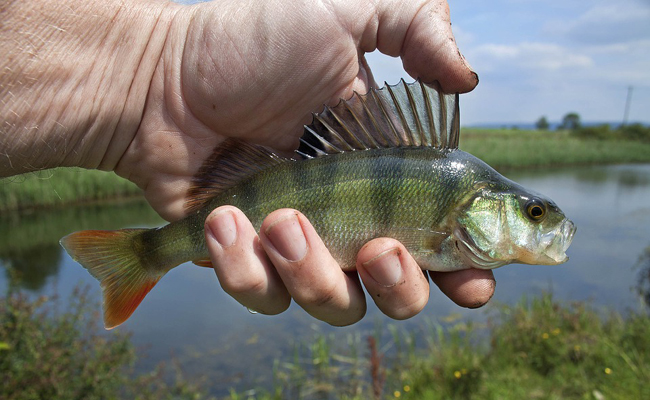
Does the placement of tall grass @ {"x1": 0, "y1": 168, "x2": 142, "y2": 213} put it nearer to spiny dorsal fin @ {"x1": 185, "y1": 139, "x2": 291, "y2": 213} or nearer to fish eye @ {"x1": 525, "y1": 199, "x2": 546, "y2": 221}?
spiny dorsal fin @ {"x1": 185, "y1": 139, "x2": 291, "y2": 213}

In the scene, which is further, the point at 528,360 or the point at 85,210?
the point at 85,210

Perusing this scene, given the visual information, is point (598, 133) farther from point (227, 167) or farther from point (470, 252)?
point (227, 167)

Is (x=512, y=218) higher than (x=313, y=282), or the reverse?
(x=512, y=218)

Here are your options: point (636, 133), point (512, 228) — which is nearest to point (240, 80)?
point (512, 228)

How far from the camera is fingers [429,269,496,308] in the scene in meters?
2.44

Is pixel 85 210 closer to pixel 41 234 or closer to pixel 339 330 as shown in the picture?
pixel 41 234

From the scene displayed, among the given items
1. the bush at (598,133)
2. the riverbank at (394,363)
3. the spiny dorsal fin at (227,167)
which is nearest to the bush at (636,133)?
the bush at (598,133)

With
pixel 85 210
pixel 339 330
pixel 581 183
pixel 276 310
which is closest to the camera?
pixel 276 310

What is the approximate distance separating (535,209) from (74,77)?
2.56 m

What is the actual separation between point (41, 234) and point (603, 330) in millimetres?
15123

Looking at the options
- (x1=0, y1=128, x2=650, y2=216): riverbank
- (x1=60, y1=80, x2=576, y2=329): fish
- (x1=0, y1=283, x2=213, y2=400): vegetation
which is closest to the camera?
(x1=60, y1=80, x2=576, y2=329): fish

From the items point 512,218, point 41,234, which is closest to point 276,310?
point 512,218

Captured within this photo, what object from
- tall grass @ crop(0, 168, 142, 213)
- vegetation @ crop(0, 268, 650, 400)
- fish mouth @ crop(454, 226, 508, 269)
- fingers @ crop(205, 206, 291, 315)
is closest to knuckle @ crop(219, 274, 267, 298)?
fingers @ crop(205, 206, 291, 315)

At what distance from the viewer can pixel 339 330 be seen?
29.6 ft
